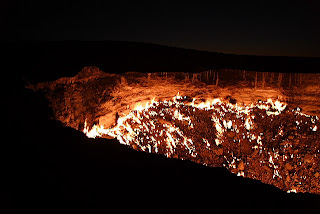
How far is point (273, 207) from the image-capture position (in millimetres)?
1373

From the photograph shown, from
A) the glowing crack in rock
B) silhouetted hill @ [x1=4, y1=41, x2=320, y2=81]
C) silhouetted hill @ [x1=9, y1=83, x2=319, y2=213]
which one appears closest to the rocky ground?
the glowing crack in rock

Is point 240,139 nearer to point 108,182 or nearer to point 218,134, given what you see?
point 218,134

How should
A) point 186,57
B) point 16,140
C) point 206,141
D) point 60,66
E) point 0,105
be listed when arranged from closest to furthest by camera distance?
point 16,140, point 0,105, point 60,66, point 186,57, point 206,141

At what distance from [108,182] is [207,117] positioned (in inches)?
153

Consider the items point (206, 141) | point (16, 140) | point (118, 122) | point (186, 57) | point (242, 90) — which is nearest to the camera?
point (16, 140)

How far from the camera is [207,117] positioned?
4977mm

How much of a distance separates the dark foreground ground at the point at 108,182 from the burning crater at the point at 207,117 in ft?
5.41

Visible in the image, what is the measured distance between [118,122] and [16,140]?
123 inches

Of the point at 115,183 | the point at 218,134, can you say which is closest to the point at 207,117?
the point at 218,134

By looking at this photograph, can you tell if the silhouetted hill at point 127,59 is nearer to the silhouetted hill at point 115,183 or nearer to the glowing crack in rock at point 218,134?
the glowing crack in rock at point 218,134

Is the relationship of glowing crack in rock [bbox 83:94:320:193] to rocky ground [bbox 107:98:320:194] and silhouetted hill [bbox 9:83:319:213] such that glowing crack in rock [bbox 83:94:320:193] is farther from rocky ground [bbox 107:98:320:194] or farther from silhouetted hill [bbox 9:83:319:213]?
silhouetted hill [bbox 9:83:319:213]

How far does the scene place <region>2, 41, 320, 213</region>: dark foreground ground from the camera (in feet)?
4.00

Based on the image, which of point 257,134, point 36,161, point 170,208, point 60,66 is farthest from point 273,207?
point 257,134

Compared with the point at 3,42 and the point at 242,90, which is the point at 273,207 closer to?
the point at 242,90
